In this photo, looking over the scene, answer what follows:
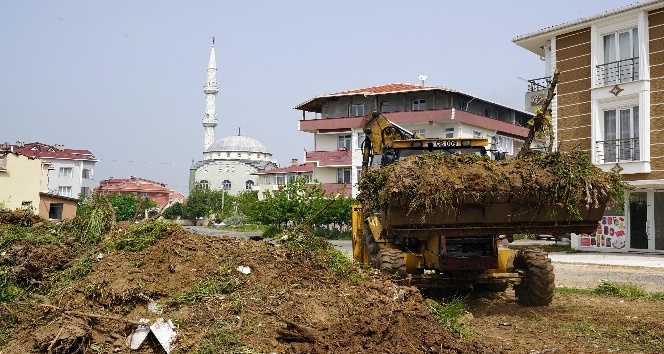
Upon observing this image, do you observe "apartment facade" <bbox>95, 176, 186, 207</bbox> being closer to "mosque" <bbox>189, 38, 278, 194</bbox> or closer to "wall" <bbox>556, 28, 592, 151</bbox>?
"mosque" <bbox>189, 38, 278, 194</bbox>

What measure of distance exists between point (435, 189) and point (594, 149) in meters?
19.0

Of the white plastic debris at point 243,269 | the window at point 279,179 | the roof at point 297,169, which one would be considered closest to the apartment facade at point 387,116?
the roof at point 297,169

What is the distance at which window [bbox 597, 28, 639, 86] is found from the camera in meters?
23.5

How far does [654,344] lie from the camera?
6.95 meters

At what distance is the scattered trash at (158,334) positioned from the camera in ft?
20.0

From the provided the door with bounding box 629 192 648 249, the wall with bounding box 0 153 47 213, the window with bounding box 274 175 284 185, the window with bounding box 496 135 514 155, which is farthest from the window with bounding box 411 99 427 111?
the wall with bounding box 0 153 47 213

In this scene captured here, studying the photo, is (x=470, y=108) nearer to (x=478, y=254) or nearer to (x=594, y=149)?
(x=594, y=149)

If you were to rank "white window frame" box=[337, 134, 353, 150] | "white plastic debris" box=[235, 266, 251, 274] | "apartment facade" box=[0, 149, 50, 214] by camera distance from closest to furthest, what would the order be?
"white plastic debris" box=[235, 266, 251, 274]
"apartment facade" box=[0, 149, 50, 214]
"white window frame" box=[337, 134, 353, 150]

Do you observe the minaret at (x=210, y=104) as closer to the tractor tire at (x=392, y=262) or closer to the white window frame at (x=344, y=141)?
the white window frame at (x=344, y=141)

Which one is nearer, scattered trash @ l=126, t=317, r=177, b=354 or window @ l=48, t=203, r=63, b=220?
scattered trash @ l=126, t=317, r=177, b=354

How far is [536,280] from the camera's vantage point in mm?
9398

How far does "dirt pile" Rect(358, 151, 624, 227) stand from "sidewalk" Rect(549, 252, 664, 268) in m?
12.1

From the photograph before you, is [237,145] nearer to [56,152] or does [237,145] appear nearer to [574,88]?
[56,152]

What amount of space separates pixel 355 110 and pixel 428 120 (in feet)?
23.1
